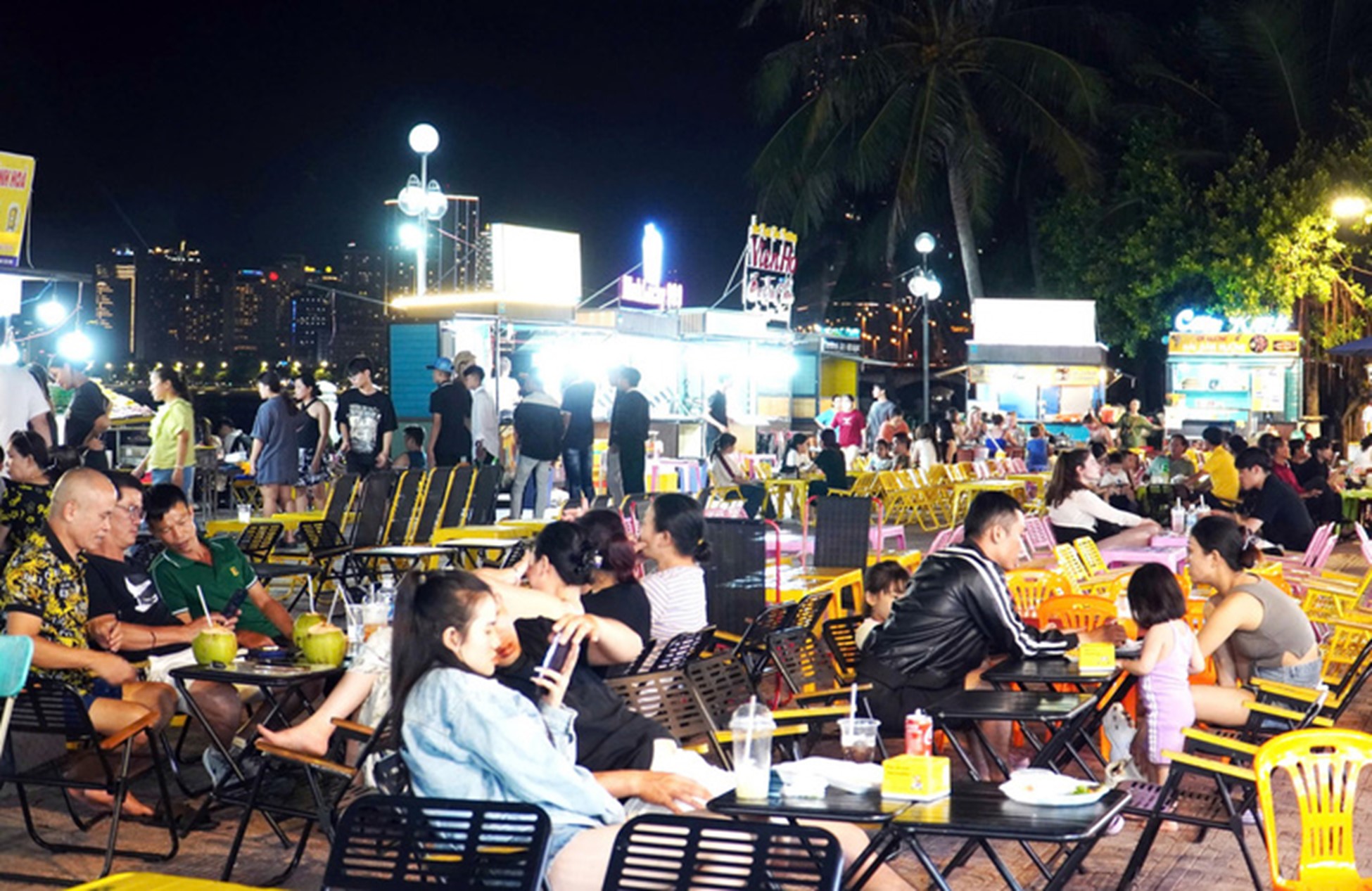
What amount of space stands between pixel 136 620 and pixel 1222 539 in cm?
454

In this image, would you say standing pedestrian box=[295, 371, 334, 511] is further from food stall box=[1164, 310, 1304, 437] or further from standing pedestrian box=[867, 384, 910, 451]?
food stall box=[1164, 310, 1304, 437]

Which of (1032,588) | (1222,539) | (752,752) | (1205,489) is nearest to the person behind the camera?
(752,752)

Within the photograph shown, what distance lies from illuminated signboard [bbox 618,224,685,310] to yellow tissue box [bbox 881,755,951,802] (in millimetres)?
19375

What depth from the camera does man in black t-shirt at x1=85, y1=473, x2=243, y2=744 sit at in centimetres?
669

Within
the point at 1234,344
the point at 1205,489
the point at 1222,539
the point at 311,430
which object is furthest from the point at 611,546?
the point at 1234,344

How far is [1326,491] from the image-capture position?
16.2 m

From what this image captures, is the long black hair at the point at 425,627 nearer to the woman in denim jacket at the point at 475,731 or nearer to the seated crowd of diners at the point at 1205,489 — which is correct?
the woman in denim jacket at the point at 475,731

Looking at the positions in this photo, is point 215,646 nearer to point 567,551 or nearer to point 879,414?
point 567,551

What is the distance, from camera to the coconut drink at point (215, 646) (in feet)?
20.0

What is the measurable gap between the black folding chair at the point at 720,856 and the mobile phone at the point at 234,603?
13.8ft

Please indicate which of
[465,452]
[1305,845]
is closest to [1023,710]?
[1305,845]

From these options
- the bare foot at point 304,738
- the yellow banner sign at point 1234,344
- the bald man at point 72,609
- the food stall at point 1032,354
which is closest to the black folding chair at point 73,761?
the bald man at point 72,609

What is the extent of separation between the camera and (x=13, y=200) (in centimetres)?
1517

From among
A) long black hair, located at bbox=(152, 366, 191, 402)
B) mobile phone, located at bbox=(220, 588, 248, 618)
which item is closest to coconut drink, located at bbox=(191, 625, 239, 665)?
mobile phone, located at bbox=(220, 588, 248, 618)
